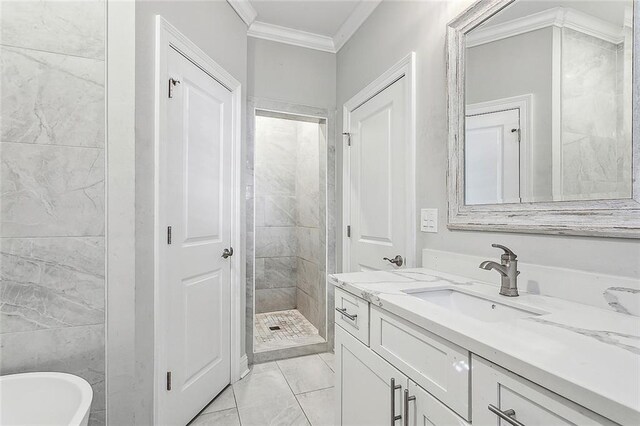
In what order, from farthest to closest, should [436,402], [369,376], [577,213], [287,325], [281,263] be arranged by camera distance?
[281,263]
[287,325]
[369,376]
[577,213]
[436,402]

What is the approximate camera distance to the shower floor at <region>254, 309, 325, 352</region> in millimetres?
2773

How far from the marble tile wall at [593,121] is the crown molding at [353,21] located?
1.50 metres

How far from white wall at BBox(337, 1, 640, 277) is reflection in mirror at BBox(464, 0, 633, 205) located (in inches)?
5.9

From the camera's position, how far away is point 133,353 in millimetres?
1405

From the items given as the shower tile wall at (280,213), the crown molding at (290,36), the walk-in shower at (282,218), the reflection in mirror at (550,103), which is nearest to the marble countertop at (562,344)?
the reflection in mirror at (550,103)

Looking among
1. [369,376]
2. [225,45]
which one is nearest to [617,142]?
[369,376]

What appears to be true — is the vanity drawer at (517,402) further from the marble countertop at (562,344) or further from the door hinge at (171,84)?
the door hinge at (171,84)

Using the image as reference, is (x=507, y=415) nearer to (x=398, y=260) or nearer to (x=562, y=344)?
(x=562, y=344)

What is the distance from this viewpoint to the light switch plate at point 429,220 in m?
1.60

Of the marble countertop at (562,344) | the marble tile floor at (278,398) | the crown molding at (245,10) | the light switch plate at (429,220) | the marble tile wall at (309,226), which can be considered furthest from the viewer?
the marble tile wall at (309,226)

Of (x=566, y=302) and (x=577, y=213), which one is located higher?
(x=577, y=213)

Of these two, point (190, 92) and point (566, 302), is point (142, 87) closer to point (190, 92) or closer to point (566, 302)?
point (190, 92)

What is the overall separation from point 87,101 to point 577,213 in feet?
6.16

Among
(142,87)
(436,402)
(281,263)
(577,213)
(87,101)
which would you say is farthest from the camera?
(281,263)
